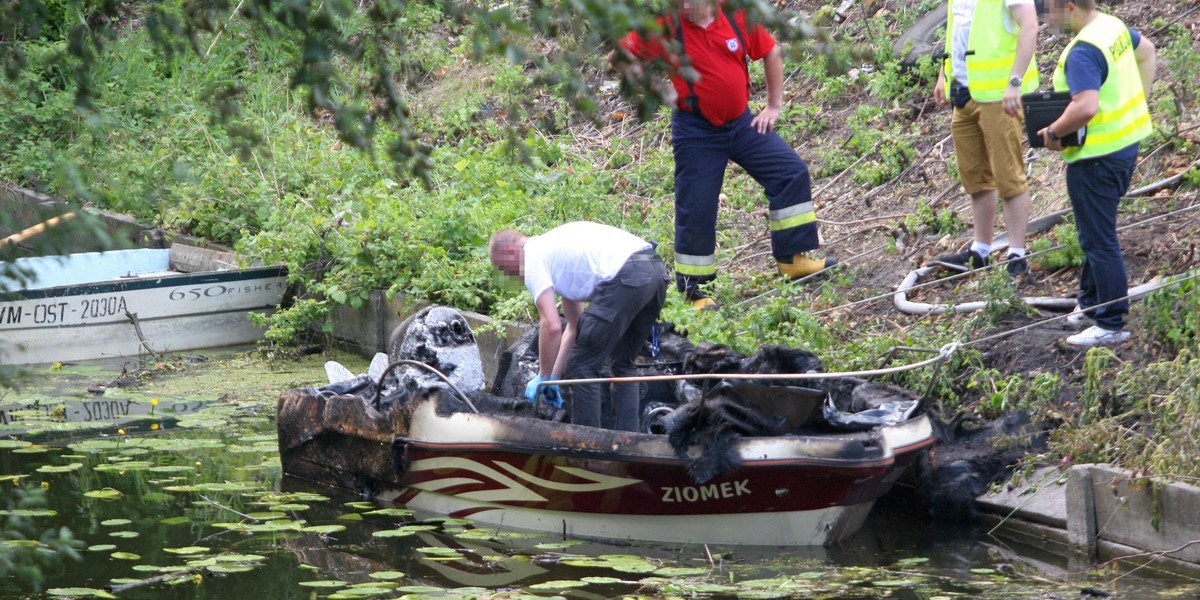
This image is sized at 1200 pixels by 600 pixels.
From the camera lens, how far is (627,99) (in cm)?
251

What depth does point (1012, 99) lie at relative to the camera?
751 cm

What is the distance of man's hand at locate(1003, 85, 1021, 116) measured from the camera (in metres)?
7.48

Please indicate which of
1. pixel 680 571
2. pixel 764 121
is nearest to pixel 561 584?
pixel 680 571

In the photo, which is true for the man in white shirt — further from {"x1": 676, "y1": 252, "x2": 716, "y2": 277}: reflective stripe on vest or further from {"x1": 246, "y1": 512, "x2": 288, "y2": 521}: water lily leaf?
{"x1": 676, "y1": 252, "x2": 716, "y2": 277}: reflective stripe on vest

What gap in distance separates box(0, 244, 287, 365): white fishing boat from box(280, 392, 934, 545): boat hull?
4.53m

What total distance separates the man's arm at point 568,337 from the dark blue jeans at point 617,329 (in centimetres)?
3

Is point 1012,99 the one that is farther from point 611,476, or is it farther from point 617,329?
point 611,476

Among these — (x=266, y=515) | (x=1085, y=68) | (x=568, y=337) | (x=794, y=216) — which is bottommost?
(x=266, y=515)

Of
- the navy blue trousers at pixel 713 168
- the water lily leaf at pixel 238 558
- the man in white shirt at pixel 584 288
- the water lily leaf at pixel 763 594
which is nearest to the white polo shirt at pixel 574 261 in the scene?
the man in white shirt at pixel 584 288

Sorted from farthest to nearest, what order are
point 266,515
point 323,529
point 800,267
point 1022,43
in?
point 800,267 < point 1022,43 < point 266,515 < point 323,529

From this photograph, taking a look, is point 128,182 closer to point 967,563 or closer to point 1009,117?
point 967,563

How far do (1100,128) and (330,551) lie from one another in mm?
4390

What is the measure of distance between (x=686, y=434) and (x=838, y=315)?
9.20 feet

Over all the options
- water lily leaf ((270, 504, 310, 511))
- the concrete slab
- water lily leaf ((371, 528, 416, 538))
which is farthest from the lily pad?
the concrete slab
